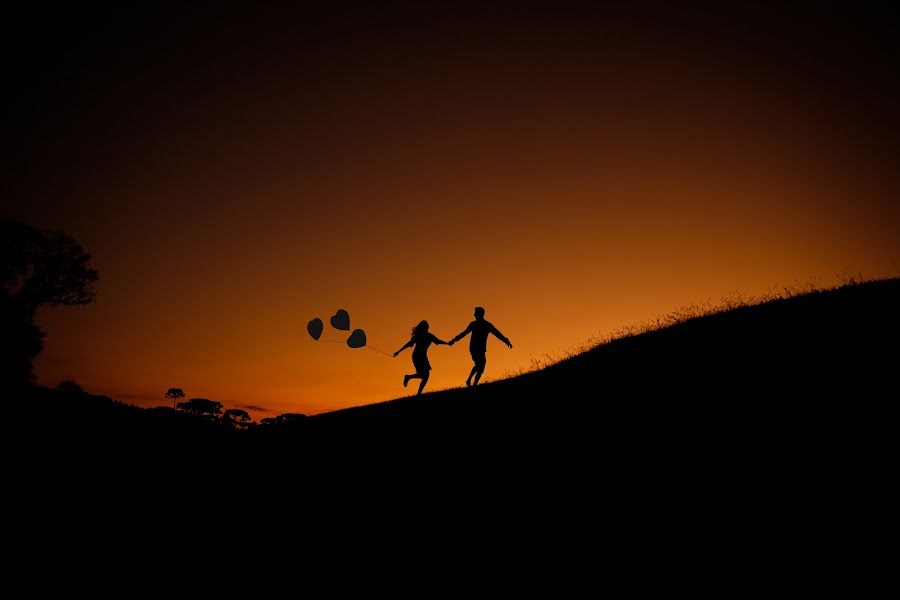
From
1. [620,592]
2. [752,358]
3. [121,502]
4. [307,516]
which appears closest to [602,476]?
[620,592]

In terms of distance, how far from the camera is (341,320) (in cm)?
1809

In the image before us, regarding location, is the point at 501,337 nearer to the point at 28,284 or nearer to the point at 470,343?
the point at 470,343

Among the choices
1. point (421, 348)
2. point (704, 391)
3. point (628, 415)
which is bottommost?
point (628, 415)

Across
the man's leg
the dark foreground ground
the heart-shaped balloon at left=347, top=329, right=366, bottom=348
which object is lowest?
the dark foreground ground

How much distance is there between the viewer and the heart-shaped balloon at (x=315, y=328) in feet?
56.5

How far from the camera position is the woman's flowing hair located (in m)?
16.7

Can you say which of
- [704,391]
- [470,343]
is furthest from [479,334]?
[704,391]

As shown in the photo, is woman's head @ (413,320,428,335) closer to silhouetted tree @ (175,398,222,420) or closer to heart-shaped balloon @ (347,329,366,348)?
heart-shaped balloon @ (347,329,366,348)

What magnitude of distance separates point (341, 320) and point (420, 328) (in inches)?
134

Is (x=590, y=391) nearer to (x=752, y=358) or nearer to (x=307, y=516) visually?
(x=752, y=358)

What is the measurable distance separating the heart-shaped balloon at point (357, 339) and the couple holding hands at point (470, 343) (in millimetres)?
2289

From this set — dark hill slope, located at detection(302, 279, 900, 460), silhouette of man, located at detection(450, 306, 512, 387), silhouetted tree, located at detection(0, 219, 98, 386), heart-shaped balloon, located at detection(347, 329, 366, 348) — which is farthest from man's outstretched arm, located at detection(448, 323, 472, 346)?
silhouetted tree, located at detection(0, 219, 98, 386)

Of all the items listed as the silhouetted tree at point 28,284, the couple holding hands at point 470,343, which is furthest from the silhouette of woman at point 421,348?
the silhouetted tree at point 28,284

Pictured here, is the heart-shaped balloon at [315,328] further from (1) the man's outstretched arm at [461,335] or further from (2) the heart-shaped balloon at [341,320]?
(1) the man's outstretched arm at [461,335]
